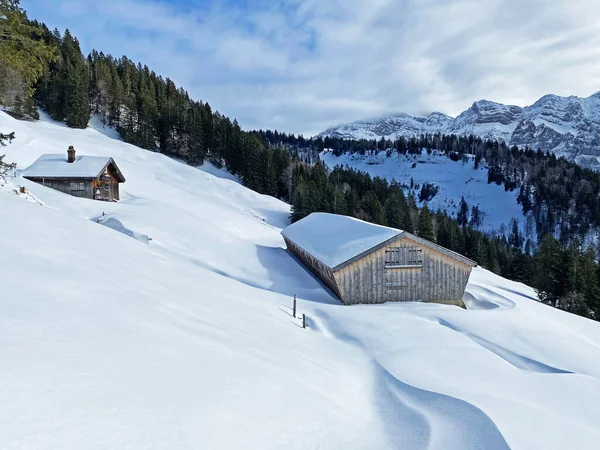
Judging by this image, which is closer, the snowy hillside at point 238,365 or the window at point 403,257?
the snowy hillside at point 238,365

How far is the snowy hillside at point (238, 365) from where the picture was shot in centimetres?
407

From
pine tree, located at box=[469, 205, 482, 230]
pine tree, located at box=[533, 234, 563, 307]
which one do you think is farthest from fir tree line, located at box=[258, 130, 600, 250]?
pine tree, located at box=[533, 234, 563, 307]

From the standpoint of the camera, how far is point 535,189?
445ft

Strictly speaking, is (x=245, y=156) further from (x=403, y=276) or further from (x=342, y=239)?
(x=403, y=276)

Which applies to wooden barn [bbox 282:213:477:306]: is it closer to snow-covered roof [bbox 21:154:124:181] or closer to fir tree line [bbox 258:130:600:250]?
snow-covered roof [bbox 21:154:124:181]

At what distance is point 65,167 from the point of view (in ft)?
116

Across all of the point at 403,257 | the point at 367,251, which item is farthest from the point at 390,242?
the point at 367,251

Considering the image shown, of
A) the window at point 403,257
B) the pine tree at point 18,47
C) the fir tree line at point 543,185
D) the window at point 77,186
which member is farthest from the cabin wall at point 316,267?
the fir tree line at point 543,185

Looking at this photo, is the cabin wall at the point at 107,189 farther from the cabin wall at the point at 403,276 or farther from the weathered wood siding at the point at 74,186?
the cabin wall at the point at 403,276

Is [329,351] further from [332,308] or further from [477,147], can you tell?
[477,147]

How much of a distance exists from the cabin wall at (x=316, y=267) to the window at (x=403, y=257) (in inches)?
116

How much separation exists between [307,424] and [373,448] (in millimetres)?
1124

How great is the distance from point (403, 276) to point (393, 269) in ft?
2.26

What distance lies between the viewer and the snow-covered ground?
135 meters
